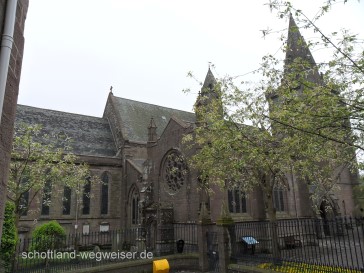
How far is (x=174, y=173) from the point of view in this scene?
2127 centimetres

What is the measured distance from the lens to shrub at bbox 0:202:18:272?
12633 millimetres

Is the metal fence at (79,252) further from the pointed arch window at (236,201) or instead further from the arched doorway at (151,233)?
the pointed arch window at (236,201)

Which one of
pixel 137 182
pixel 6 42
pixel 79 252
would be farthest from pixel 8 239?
pixel 137 182

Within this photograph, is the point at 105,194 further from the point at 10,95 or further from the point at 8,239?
the point at 10,95

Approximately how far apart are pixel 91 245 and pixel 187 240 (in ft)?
29.3

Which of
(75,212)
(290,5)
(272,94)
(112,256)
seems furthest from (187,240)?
(290,5)

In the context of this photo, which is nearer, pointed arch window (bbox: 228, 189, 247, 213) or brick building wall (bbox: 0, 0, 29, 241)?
brick building wall (bbox: 0, 0, 29, 241)

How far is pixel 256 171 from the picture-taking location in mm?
14086

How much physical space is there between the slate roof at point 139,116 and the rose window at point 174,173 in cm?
844

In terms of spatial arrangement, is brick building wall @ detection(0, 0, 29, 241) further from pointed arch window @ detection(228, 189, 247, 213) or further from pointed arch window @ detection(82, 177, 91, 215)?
pointed arch window @ detection(82, 177, 91, 215)

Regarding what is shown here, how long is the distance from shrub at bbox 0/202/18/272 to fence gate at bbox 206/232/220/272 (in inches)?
351

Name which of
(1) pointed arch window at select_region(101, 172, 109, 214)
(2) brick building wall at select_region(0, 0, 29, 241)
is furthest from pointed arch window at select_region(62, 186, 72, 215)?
(2) brick building wall at select_region(0, 0, 29, 241)

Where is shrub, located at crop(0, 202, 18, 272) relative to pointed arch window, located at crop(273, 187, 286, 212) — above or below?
below

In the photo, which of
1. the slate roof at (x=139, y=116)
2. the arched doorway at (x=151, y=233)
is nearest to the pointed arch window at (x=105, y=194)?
the slate roof at (x=139, y=116)
